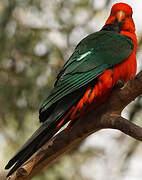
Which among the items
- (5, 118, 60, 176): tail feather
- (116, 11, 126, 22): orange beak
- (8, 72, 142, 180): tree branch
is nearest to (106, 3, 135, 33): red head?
(116, 11, 126, 22): orange beak

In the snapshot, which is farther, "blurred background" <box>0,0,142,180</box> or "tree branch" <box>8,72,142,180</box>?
"blurred background" <box>0,0,142,180</box>

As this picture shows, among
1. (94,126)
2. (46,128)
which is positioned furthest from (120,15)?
(46,128)

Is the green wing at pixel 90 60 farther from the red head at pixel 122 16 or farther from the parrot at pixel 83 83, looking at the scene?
the red head at pixel 122 16

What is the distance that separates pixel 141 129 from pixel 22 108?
345cm

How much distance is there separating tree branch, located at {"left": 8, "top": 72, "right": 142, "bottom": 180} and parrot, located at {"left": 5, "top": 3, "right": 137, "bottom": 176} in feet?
0.26

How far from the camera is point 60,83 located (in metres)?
3.91

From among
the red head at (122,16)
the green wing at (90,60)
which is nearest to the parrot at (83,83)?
the green wing at (90,60)

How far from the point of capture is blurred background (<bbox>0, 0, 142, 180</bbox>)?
254 inches

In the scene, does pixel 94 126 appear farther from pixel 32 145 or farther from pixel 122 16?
pixel 122 16

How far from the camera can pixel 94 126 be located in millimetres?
3713

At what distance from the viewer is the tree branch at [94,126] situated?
3.40 meters

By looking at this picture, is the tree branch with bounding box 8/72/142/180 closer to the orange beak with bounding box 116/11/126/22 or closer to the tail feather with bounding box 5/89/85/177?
the tail feather with bounding box 5/89/85/177

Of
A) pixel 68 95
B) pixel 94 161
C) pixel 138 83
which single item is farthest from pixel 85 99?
pixel 94 161

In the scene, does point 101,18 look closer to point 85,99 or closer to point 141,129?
point 85,99
